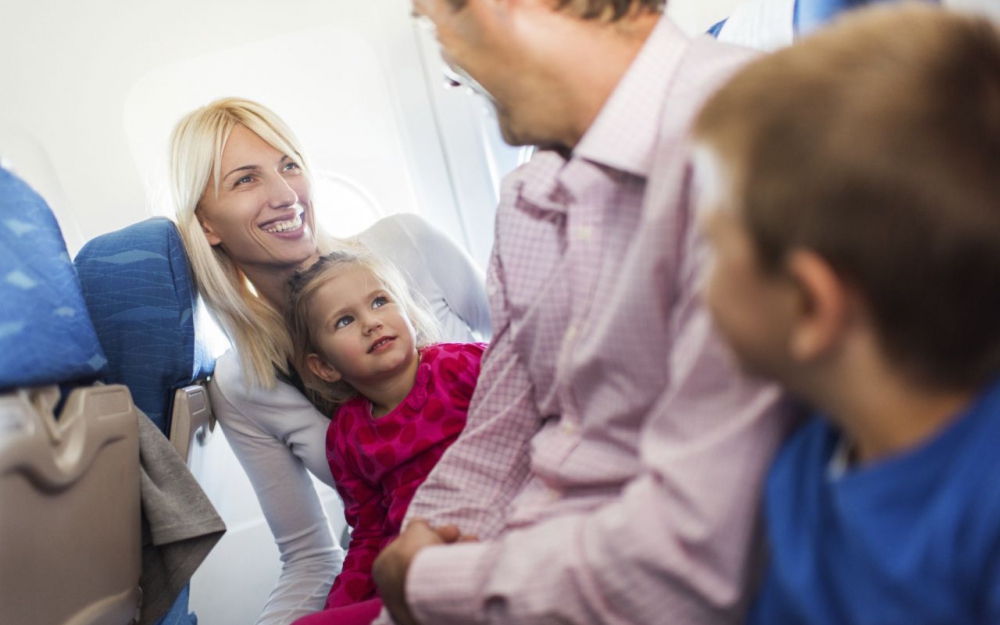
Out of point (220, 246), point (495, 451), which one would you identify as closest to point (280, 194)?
point (220, 246)

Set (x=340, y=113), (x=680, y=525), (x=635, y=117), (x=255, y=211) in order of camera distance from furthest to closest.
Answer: (x=340, y=113), (x=255, y=211), (x=635, y=117), (x=680, y=525)

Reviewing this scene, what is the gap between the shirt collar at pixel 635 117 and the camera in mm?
969

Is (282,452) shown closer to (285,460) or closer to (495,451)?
(285,460)

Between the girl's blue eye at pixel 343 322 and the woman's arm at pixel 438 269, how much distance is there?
0.88 feet

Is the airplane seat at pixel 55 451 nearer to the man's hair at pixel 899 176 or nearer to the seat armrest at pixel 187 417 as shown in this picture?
the seat armrest at pixel 187 417

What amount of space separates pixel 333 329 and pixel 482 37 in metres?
0.97

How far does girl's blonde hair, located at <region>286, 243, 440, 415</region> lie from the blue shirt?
131 cm

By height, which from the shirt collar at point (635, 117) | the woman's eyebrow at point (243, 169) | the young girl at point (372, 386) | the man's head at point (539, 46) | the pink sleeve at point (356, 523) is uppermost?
the man's head at point (539, 46)

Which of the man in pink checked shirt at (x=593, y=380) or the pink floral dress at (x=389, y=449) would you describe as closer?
the man in pink checked shirt at (x=593, y=380)

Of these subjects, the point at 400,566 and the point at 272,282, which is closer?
the point at 400,566

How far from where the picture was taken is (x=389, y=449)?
1.70m

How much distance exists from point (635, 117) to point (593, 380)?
0.30 m

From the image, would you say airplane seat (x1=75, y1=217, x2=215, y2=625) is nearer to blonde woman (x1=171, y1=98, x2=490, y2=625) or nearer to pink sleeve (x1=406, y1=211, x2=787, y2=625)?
blonde woman (x1=171, y1=98, x2=490, y2=625)

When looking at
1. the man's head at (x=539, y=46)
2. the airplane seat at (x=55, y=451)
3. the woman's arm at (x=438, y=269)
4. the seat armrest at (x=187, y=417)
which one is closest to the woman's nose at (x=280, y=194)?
the woman's arm at (x=438, y=269)
